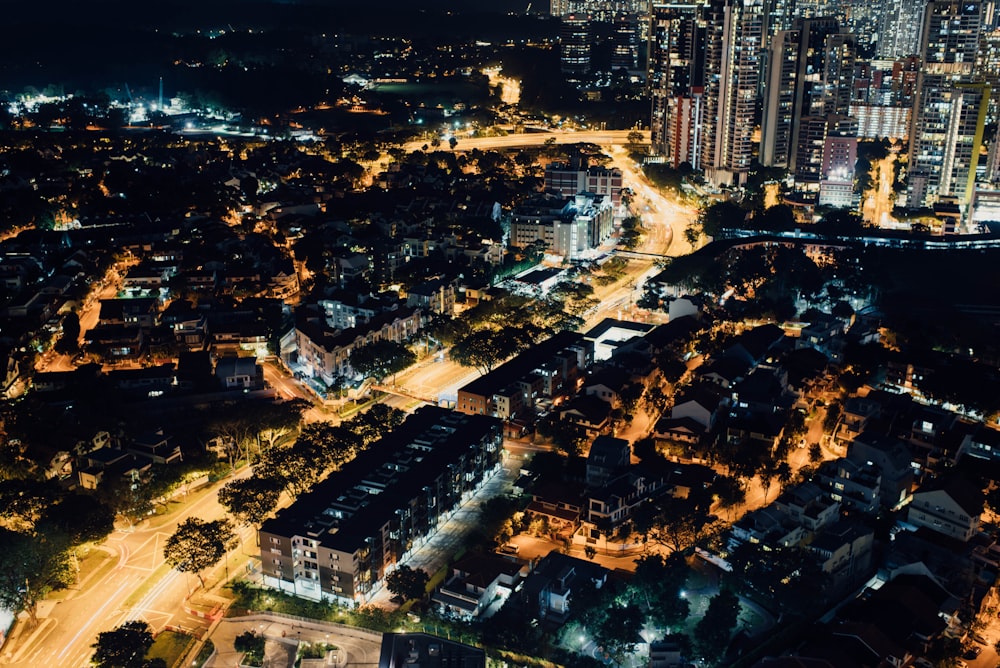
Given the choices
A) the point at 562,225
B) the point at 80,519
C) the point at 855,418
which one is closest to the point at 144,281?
the point at 80,519

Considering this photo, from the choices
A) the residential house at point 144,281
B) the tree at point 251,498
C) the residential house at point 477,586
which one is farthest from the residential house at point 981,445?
the residential house at point 144,281

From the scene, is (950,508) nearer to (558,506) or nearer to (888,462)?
(888,462)

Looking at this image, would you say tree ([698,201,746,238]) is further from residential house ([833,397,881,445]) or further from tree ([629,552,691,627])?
tree ([629,552,691,627])

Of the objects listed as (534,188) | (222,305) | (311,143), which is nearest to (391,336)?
(222,305)

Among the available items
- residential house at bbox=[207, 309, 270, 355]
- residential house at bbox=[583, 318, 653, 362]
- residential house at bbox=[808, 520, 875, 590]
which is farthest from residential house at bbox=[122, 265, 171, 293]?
residential house at bbox=[808, 520, 875, 590]

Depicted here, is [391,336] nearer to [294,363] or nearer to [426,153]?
[294,363]

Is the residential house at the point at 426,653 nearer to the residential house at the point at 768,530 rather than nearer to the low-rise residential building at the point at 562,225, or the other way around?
the residential house at the point at 768,530
